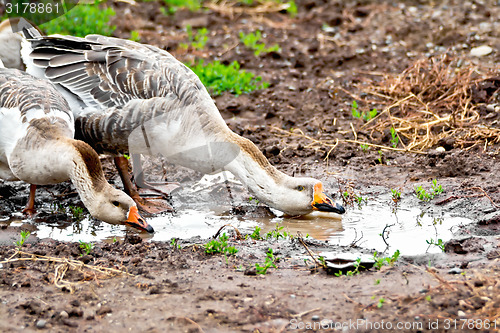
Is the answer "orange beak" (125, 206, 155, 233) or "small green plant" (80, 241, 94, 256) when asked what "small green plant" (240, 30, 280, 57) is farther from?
"small green plant" (80, 241, 94, 256)

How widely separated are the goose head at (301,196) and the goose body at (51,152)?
1.34m

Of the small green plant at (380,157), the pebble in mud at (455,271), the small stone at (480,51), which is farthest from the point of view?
the small stone at (480,51)

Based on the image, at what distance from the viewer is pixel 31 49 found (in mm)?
7562

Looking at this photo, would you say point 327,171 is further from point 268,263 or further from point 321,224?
point 268,263

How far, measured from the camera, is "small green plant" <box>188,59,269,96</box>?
10000mm

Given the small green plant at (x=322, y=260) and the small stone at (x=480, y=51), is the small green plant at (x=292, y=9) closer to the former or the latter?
the small stone at (x=480, y=51)

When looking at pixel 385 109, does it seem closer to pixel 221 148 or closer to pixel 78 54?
pixel 221 148

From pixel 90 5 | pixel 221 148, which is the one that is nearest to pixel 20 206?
pixel 221 148

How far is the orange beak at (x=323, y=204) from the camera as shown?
21.1 ft

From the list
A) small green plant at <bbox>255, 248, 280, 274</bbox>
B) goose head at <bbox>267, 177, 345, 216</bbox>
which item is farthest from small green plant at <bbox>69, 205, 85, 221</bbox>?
small green plant at <bbox>255, 248, 280, 274</bbox>

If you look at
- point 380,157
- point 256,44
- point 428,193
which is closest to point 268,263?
point 428,193

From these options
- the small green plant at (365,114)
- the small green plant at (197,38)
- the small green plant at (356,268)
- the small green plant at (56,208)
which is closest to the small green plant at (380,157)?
the small green plant at (365,114)

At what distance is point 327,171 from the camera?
783 cm

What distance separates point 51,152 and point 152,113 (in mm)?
1091
